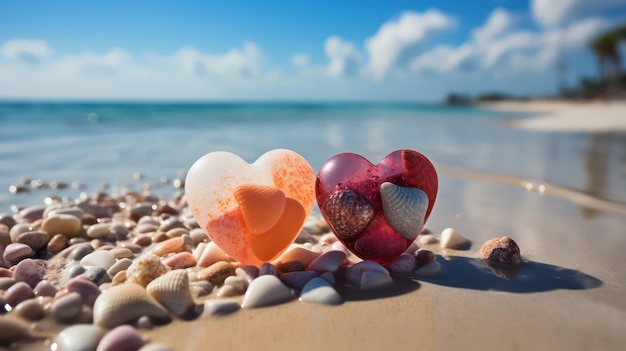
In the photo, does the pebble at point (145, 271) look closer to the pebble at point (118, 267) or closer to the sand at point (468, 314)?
the pebble at point (118, 267)

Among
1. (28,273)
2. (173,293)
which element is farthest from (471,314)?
(28,273)

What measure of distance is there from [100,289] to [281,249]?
2.90 feet

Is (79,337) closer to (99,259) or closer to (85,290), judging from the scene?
(85,290)

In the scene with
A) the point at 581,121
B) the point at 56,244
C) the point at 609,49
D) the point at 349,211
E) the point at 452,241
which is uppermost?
the point at 609,49

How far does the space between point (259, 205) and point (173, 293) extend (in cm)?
57

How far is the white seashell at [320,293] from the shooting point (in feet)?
6.50

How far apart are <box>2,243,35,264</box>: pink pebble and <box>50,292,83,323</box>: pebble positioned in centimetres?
93

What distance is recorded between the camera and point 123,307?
1804 mm

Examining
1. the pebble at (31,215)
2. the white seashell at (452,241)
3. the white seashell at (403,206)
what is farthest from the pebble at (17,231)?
the white seashell at (452,241)

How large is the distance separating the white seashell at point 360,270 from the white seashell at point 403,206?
0.22 m

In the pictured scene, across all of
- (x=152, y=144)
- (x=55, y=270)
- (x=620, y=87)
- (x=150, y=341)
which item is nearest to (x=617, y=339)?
(x=150, y=341)

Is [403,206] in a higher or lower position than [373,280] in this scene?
higher

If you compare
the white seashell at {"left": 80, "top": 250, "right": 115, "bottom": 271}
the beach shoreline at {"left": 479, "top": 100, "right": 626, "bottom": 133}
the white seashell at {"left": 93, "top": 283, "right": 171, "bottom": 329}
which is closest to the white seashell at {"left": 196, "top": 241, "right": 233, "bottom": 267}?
the white seashell at {"left": 80, "top": 250, "right": 115, "bottom": 271}

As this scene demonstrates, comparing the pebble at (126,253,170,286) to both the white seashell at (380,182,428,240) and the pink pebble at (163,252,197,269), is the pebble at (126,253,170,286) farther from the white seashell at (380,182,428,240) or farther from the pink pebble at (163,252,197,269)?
the white seashell at (380,182,428,240)
